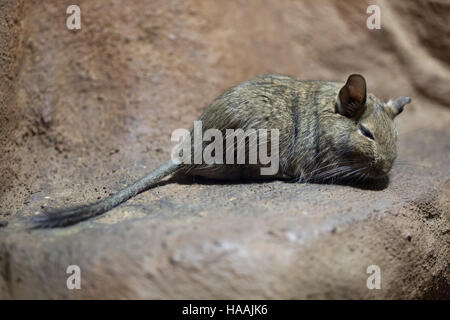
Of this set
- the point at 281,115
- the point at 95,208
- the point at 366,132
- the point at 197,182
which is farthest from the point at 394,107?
the point at 95,208

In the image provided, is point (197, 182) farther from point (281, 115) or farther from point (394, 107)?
point (394, 107)

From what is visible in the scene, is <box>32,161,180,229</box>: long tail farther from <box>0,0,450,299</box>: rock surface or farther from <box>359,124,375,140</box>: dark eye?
<box>359,124,375,140</box>: dark eye

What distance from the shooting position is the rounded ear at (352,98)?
15.8ft

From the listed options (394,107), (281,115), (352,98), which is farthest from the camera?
(394,107)

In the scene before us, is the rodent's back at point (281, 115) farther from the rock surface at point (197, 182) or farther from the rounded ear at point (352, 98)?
the rock surface at point (197, 182)

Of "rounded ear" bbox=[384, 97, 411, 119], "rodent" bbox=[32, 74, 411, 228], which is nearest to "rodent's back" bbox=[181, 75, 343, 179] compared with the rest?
"rodent" bbox=[32, 74, 411, 228]

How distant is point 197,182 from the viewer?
531 centimetres

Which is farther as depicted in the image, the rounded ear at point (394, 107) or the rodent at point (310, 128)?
the rounded ear at point (394, 107)

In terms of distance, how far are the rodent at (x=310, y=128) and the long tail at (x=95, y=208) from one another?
1 centimetres

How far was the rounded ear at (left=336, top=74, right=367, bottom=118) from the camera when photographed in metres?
4.83

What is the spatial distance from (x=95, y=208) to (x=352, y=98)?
8.73 feet

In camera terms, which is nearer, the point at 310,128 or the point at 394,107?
the point at 310,128

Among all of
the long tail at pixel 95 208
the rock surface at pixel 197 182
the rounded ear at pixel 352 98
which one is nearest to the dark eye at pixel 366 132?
the rounded ear at pixel 352 98

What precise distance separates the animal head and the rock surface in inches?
10.9
